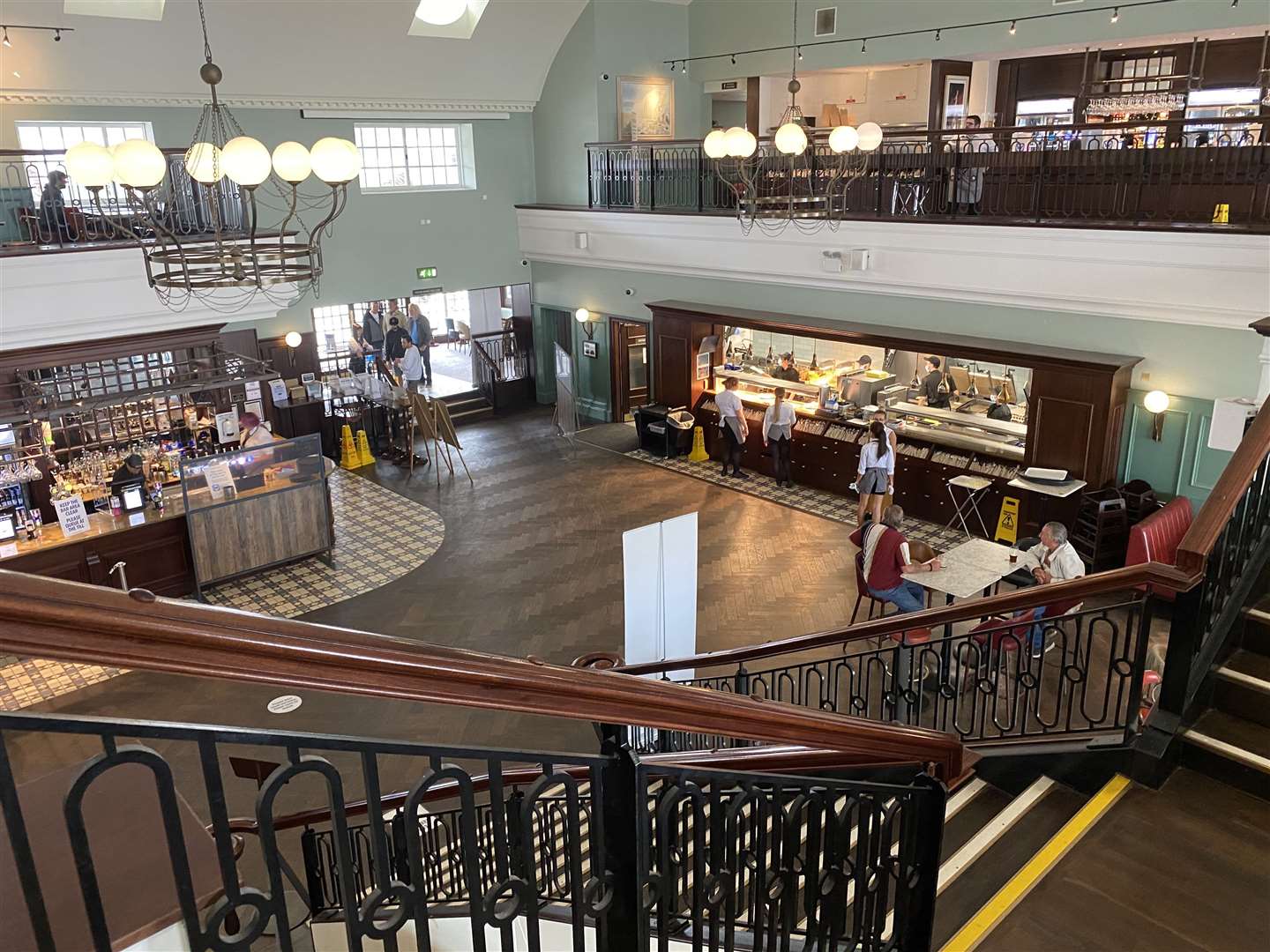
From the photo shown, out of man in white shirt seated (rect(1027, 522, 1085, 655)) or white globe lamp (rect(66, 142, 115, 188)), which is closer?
white globe lamp (rect(66, 142, 115, 188))

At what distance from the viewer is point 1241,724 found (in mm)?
3725

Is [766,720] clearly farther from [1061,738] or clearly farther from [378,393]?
[378,393]

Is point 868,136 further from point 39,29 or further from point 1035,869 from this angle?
point 39,29

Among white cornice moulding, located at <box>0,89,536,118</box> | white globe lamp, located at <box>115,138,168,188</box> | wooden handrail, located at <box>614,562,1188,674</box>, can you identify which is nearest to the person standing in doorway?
white cornice moulding, located at <box>0,89,536,118</box>

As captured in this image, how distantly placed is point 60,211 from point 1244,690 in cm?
1182

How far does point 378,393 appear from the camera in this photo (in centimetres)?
1481

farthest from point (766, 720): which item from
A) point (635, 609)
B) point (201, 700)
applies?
point (201, 700)

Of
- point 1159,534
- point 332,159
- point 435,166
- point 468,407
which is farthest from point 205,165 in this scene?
point 468,407

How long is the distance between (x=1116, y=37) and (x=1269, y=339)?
5.05 meters

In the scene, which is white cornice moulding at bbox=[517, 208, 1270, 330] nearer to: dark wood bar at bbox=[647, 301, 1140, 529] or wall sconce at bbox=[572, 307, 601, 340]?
dark wood bar at bbox=[647, 301, 1140, 529]

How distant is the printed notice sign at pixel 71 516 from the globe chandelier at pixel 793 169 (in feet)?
23.5

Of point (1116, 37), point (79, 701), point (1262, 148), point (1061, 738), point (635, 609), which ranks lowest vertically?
point (79, 701)

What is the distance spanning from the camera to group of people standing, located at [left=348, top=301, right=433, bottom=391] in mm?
14891

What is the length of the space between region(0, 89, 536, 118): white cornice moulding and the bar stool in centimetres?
982
